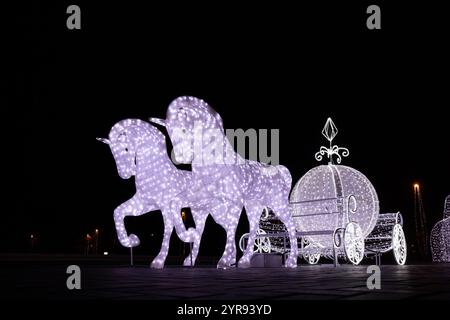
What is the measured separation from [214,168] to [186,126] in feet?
3.15

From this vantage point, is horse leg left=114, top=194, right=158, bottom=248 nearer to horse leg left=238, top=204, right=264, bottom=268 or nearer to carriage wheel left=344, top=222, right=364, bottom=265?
horse leg left=238, top=204, right=264, bottom=268

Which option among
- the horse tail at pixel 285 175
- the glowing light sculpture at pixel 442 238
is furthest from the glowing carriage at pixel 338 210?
the glowing light sculpture at pixel 442 238

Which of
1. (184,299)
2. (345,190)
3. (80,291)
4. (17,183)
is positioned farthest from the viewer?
(17,183)

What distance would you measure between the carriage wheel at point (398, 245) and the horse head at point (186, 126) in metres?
5.39

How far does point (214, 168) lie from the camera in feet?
34.2

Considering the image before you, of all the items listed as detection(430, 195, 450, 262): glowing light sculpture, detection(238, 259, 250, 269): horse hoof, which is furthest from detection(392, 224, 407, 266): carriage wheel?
detection(238, 259, 250, 269): horse hoof

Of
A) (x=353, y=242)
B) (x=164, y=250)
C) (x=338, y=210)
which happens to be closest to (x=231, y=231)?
(x=164, y=250)

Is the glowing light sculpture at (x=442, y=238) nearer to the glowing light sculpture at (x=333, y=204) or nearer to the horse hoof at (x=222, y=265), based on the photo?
the glowing light sculpture at (x=333, y=204)

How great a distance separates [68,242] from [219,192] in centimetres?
3085

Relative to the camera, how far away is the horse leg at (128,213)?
9.88 meters
